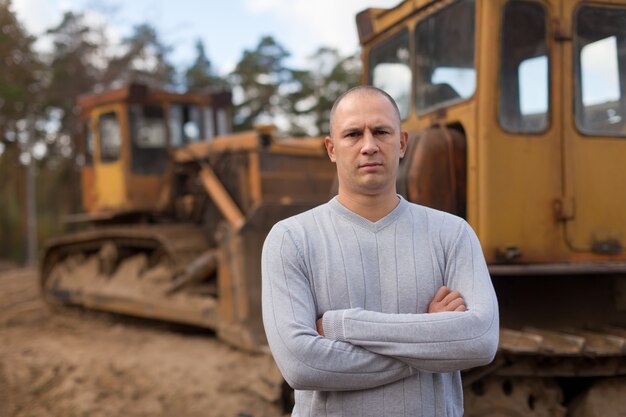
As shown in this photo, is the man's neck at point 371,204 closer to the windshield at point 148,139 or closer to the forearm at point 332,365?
the forearm at point 332,365

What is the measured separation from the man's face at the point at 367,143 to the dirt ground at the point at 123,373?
10.2ft

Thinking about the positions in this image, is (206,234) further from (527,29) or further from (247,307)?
(527,29)

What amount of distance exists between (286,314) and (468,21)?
245 cm

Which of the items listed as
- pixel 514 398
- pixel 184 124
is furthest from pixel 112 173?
pixel 514 398

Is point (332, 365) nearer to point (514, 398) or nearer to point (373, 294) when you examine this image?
point (373, 294)

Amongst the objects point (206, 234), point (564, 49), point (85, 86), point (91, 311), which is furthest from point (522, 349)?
point (85, 86)

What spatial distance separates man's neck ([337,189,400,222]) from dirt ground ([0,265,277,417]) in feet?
9.93

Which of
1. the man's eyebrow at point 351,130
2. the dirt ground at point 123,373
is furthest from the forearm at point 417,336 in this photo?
the dirt ground at point 123,373

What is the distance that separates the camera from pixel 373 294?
2.03 m

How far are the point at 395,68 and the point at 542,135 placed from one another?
1255 mm

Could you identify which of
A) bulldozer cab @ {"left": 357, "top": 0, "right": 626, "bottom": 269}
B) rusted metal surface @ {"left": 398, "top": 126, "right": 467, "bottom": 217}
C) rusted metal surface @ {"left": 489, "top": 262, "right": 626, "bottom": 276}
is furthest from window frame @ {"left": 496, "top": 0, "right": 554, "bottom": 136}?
rusted metal surface @ {"left": 489, "top": 262, "right": 626, "bottom": 276}

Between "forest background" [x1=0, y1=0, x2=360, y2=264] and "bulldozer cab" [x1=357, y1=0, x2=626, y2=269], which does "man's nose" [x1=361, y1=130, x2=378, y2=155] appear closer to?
"bulldozer cab" [x1=357, y1=0, x2=626, y2=269]

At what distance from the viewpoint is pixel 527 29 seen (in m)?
3.71

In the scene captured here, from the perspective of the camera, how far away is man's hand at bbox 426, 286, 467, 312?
2012mm
